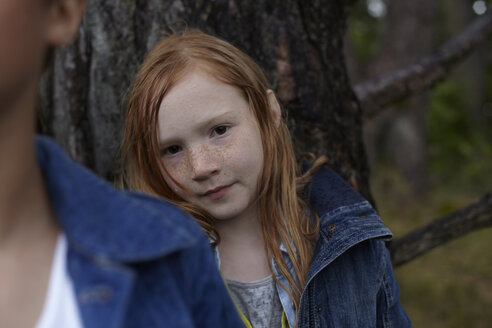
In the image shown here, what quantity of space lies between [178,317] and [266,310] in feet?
2.82

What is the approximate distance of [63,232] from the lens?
105cm

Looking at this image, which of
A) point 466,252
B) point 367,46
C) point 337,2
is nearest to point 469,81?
point 367,46

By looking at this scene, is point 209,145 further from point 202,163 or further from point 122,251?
point 122,251

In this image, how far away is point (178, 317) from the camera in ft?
3.63

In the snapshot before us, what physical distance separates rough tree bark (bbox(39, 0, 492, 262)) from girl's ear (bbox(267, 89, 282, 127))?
0.66ft

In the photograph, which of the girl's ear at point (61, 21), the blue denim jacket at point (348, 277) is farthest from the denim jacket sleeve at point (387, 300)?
the girl's ear at point (61, 21)

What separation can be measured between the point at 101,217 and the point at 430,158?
12484 mm

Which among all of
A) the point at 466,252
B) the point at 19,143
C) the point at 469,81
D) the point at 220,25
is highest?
the point at 220,25

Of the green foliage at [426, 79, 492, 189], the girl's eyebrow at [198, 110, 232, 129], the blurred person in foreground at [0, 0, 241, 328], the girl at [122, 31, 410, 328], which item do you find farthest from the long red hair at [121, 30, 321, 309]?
the green foliage at [426, 79, 492, 189]

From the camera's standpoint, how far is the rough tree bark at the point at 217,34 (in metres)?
2.19

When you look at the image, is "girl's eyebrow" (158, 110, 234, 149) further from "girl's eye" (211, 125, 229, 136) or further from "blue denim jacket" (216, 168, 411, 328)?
"blue denim jacket" (216, 168, 411, 328)

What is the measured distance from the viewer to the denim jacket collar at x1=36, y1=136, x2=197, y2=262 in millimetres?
1016

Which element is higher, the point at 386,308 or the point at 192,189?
the point at 192,189

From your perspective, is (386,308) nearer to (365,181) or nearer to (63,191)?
(365,181)
